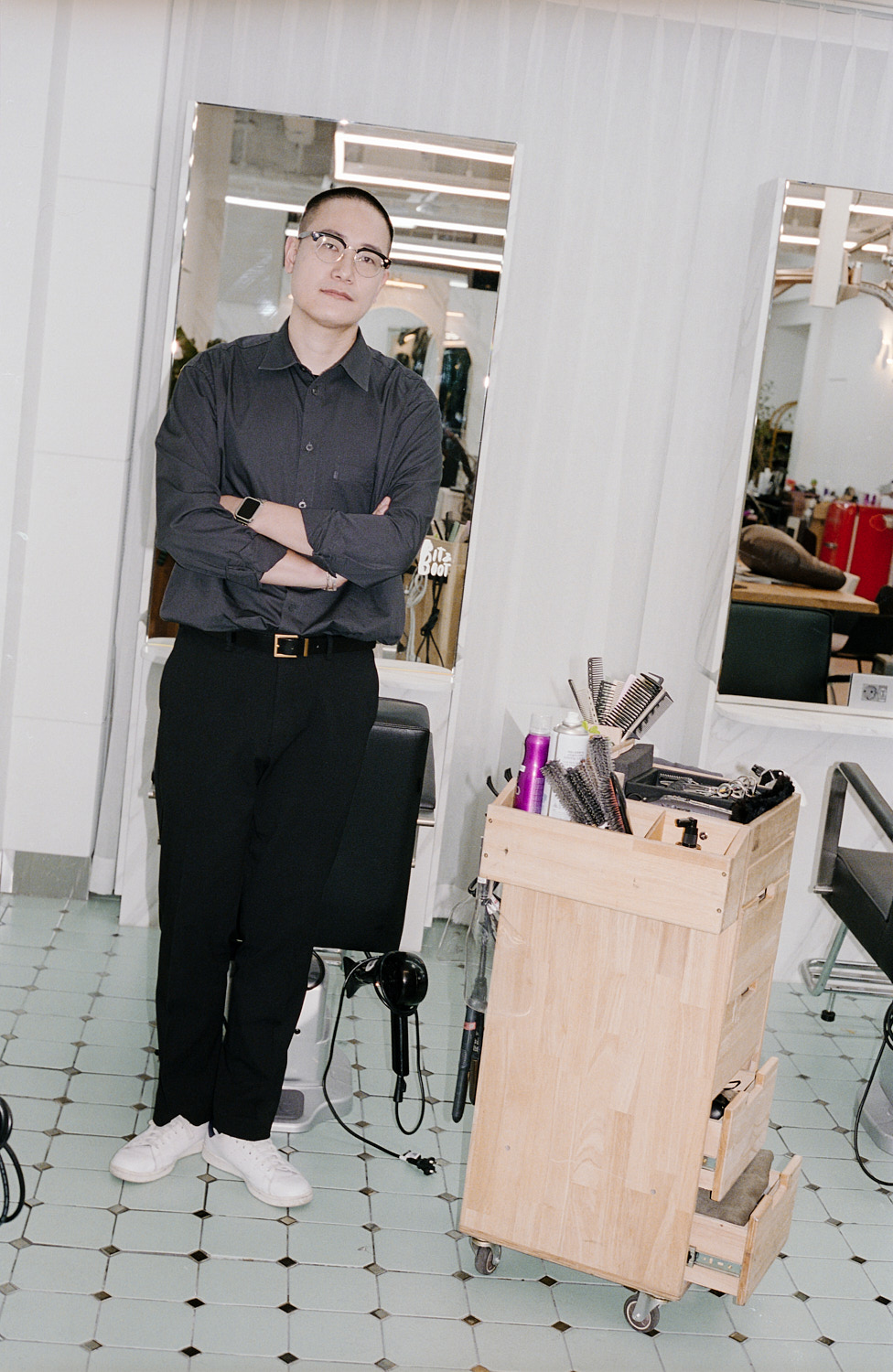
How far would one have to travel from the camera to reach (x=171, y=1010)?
2316 mm

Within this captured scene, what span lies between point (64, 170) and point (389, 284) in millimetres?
841

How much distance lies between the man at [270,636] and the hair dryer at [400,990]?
180 mm

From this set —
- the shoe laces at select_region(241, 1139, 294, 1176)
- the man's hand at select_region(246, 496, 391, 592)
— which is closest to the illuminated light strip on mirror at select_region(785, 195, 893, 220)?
the man's hand at select_region(246, 496, 391, 592)

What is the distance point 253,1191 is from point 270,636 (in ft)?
3.25

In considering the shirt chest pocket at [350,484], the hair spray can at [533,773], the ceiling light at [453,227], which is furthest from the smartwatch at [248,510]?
the ceiling light at [453,227]

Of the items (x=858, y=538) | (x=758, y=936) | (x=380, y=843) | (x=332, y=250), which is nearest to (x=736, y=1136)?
(x=758, y=936)

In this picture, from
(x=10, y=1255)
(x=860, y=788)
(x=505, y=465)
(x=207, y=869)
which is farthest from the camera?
(x=505, y=465)

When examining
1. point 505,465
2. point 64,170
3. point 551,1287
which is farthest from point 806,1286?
point 64,170

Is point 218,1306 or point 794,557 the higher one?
point 794,557

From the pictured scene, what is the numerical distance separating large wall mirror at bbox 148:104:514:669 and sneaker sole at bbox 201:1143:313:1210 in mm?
1390

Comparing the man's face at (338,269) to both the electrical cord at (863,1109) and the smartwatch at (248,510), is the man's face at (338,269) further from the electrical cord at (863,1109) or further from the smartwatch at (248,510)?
the electrical cord at (863,1109)

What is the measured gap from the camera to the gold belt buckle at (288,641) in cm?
219

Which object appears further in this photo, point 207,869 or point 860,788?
point 860,788

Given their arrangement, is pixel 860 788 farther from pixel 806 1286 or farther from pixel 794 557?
pixel 806 1286
